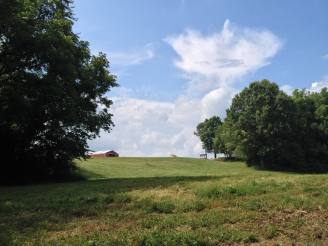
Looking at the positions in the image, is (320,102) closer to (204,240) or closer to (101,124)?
(101,124)

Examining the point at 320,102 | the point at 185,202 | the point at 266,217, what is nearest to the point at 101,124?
the point at 185,202

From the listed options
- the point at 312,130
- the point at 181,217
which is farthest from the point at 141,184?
the point at 312,130

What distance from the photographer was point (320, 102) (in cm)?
9075

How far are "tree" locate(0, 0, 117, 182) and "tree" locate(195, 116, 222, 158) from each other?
87480 millimetres

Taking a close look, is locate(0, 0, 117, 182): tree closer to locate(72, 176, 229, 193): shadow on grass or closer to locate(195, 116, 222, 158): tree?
locate(72, 176, 229, 193): shadow on grass

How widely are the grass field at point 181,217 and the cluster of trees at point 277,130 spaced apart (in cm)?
6147

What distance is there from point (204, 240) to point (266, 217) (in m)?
2.89

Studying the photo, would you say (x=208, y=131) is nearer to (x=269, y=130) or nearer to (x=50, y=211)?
(x=269, y=130)

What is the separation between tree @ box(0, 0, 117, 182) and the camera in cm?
3597

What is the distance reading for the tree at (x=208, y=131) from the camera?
12888 cm

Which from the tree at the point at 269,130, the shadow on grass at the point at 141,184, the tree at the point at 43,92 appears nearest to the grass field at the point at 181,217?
the shadow on grass at the point at 141,184

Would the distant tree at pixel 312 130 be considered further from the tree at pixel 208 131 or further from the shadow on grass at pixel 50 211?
the shadow on grass at pixel 50 211

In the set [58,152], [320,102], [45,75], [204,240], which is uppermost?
[320,102]

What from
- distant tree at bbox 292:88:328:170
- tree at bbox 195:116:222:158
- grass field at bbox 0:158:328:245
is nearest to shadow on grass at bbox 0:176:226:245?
grass field at bbox 0:158:328:245
